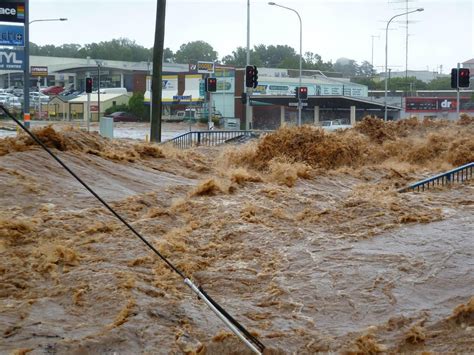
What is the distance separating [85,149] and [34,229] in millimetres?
5586

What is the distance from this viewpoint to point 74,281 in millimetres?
9602

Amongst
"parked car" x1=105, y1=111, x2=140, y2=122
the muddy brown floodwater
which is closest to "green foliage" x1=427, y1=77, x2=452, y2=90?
"parked car" x1=105, y1=111, x2=140, y2=122

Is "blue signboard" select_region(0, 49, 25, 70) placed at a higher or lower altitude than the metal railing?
higher

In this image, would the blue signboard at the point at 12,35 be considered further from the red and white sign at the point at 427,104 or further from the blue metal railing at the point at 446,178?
the red and white sign at the point at 427,104

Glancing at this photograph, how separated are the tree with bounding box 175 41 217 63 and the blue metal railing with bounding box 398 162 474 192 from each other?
118942 mm

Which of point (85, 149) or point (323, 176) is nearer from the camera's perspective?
point (85, 149)

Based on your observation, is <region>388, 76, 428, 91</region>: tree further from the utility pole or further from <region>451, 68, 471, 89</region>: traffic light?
the utility pole

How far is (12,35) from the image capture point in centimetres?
2622

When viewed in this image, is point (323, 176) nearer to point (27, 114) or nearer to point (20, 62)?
point (27, 114)

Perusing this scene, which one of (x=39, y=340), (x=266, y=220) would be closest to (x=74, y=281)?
(x=39, y=340)

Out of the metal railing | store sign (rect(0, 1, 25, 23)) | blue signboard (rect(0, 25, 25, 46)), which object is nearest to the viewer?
store sign (rect(0, 1, 25, 23))

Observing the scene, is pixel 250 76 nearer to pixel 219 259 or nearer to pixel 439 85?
pixel 219 259

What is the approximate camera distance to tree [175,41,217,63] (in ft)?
451

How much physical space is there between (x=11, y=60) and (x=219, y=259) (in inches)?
752
